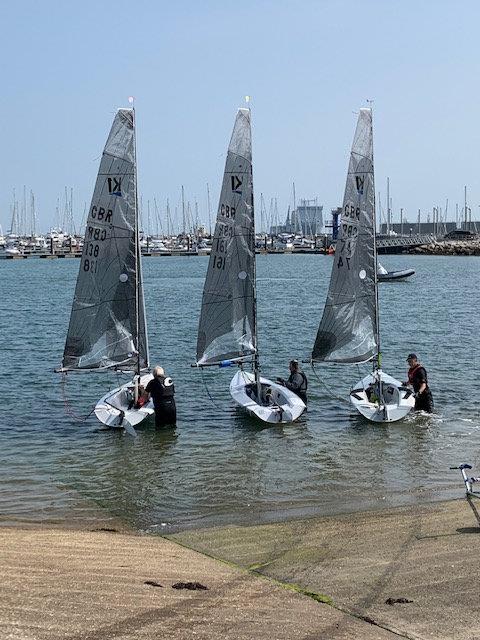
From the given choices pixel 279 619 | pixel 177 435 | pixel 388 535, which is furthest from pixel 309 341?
pixel 279 619

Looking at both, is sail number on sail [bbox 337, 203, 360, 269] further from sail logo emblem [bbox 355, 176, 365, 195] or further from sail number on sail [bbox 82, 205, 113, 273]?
sail number on sail [bbox 82, 205, 113, 273]

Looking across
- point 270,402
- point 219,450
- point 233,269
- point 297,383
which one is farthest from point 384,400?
point 219,450

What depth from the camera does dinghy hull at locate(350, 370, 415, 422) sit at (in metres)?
23.5

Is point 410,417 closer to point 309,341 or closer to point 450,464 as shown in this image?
point 450,464

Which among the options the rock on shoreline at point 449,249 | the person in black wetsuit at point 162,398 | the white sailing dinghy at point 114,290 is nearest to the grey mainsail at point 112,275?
the white sailing dinghy at point 114,290

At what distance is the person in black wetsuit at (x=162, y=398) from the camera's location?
22344 mm

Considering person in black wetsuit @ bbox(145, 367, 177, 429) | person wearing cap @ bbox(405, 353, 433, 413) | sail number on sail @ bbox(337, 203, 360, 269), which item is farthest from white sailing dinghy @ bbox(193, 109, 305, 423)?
person wearing cap @ bbox(405, 353, 433, 413)

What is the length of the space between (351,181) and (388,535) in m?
13.5

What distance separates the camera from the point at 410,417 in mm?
24125

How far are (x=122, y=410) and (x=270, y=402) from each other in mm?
3780

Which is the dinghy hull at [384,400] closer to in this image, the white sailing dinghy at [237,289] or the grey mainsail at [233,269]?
the white sailing dinghy at [237,289]

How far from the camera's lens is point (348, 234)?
2536 cm

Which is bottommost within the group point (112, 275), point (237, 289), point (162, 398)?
point (162, 398)

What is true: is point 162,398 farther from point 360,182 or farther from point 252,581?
point 252,581
